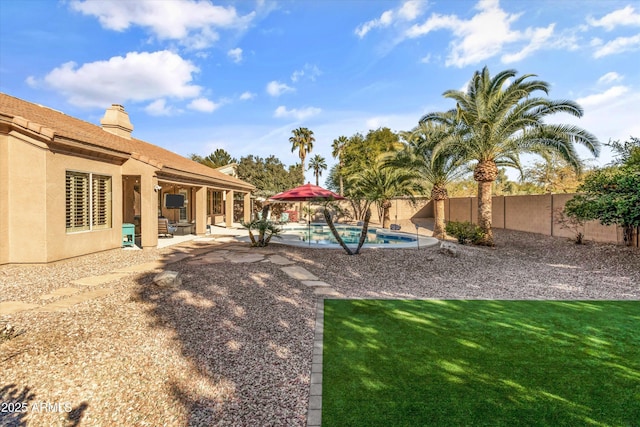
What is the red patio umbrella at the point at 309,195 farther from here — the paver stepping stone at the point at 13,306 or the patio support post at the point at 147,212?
the paver stepping stone at the point at 13,306

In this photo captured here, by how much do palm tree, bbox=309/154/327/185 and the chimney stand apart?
37.9 metres

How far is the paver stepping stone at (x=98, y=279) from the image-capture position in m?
7.54

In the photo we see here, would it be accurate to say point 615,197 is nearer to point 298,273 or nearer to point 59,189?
point 298,273

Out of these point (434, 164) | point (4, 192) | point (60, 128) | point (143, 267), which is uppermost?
point (60, 128)

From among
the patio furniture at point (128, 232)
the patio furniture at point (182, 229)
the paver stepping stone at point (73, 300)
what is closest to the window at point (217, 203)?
A: the patio furniture at point (182, 229)

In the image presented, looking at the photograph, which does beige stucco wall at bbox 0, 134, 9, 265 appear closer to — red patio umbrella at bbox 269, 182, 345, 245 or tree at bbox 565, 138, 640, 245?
red patio umbrella at bbox 269, 182, 345, 245

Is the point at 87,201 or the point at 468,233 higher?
the point at 87,201

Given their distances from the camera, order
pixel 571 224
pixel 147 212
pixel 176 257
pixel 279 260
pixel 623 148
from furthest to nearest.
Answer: pixel 571 224
pixel 623 148
pixel 147 212
pixel 176 257
pixel 279 260

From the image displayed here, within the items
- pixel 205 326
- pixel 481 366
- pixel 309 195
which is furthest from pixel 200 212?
pixel 481 366

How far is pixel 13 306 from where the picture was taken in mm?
5938

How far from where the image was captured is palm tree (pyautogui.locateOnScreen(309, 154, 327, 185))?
177 ft

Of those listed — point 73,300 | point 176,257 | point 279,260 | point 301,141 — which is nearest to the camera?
point 73,300

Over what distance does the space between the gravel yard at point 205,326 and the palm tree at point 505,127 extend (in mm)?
4567

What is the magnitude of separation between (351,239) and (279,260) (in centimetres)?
761
